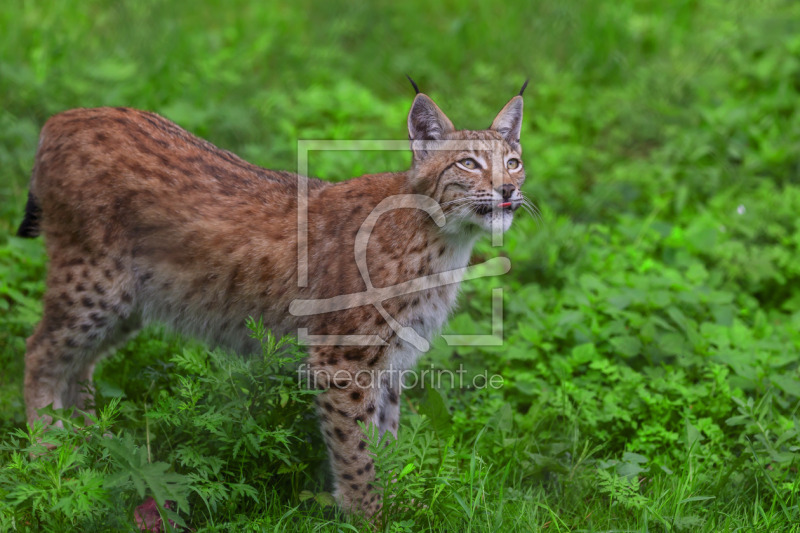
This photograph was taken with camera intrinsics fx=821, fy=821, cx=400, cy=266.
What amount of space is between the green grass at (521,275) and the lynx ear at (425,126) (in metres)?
1.26

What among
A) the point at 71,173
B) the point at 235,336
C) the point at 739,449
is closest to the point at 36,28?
the point at 71,173

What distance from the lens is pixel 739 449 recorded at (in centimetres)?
436

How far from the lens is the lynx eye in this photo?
13.4 feet

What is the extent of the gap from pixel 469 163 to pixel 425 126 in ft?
1.00

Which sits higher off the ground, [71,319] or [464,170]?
[464,170]

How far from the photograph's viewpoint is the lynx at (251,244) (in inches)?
158

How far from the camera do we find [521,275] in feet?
19.7

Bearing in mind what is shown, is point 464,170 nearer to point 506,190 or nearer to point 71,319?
point 506,190

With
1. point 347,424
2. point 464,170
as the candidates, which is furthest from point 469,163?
point 347,424

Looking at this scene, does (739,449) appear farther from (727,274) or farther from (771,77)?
(771,77)

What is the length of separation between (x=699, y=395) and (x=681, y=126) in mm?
3662

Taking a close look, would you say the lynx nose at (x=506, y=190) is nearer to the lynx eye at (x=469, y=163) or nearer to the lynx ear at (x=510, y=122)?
the lynx eye at (x=469, y=163)

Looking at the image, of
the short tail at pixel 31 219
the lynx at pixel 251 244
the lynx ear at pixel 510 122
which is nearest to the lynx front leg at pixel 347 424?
the lynx at pixel 251 244

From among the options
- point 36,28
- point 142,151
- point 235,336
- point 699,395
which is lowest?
point 699,395
